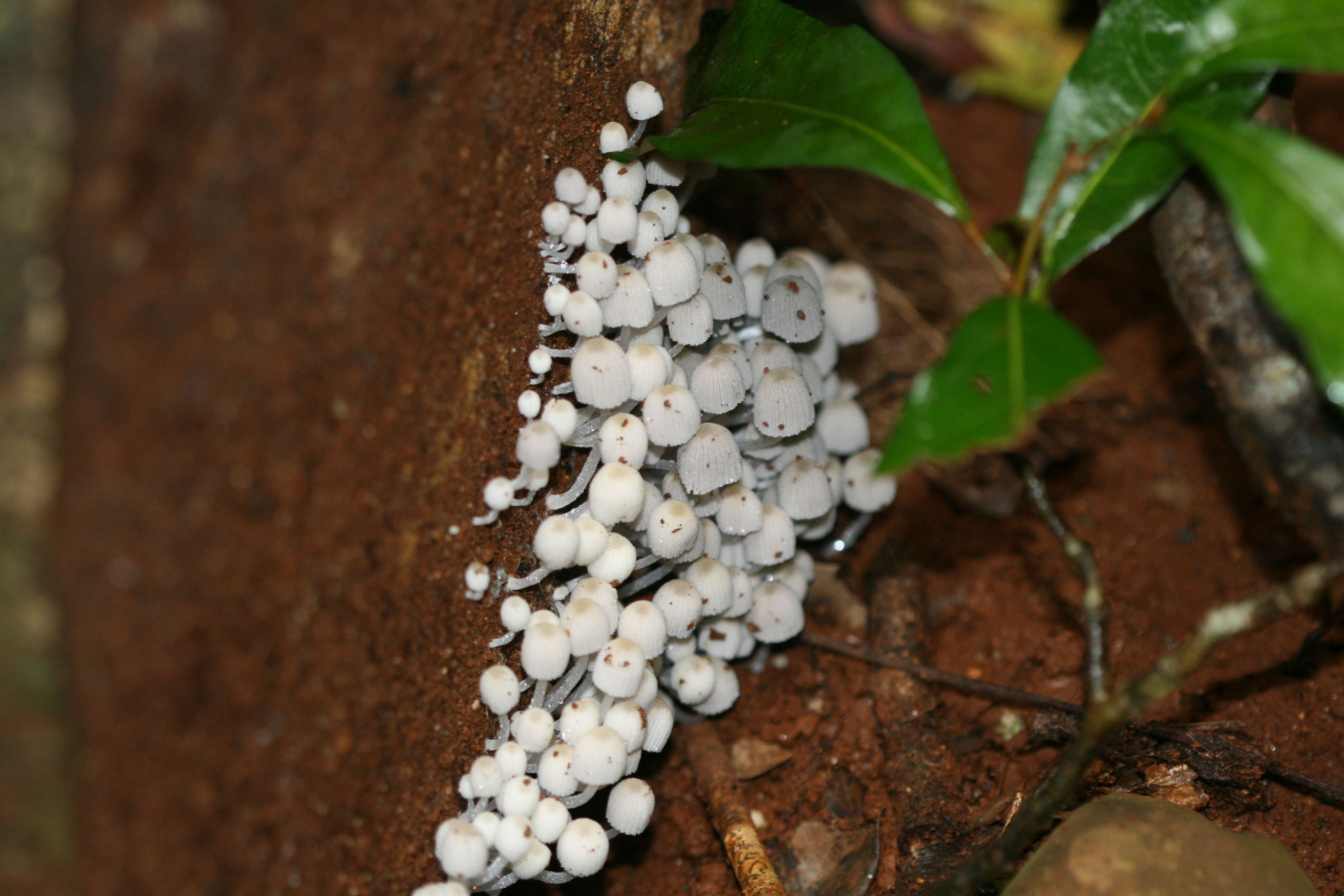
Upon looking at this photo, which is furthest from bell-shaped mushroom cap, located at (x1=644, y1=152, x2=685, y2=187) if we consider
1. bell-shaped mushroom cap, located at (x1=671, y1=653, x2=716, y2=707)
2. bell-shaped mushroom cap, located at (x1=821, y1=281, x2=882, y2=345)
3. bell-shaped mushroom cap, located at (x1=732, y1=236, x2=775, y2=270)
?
bell-shaped mushroom cap, located at (x1=671, y1=653, x2=716, y2=707)

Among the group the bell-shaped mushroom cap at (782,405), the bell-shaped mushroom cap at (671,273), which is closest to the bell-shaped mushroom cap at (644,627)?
the bell-shaped mushroom cap at (782,405)

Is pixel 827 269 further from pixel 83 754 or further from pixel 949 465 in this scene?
pixel 83 754

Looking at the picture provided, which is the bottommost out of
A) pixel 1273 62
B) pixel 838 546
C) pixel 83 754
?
pixel 838 546

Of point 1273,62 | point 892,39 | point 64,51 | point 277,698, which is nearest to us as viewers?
point 64,51

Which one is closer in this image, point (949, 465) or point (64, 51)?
point (64, 51)

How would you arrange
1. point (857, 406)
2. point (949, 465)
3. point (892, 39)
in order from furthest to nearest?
1. point (892, 39)
2. point (949, 465)
3. point (857, 406)

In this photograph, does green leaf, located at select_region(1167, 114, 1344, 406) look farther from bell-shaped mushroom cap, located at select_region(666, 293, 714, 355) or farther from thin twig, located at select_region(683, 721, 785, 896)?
thin twig, located at select_region(683, 721, 785, 896)

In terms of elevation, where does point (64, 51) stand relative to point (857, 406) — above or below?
above

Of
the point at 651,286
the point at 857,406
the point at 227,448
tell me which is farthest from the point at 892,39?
the point at 227,448
